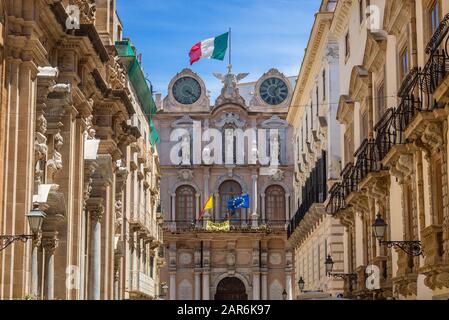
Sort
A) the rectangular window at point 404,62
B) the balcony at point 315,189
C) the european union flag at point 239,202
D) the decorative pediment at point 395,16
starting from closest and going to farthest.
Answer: the decorative pediment at point 395,16
the rectangular window at point 404,62
the balcony at point 315,189
the european union flag at point 239,202

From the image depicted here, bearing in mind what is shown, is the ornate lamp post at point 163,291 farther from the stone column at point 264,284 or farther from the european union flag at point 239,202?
the european union flag at point 239,202

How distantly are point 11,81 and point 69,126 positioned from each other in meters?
6.15

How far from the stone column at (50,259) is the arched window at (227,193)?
47205 mm

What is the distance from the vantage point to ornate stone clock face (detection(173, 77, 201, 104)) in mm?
73062

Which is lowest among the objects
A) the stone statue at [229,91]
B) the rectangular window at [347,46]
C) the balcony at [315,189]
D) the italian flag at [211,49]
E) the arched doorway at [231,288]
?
the arched doorway at [231,288]

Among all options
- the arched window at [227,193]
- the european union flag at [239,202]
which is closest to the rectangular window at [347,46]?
the european union flag at [239,202]

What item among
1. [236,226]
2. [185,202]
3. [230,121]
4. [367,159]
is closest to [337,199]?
[367,159]

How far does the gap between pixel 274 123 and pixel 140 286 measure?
28190 millimetres

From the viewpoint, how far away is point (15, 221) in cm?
2095

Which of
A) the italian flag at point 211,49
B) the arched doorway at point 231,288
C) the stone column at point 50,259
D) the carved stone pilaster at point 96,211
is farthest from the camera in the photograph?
the arched doorway at point 231,288

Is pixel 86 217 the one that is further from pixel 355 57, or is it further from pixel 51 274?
pixel 355 57

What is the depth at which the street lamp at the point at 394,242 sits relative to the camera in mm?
20656

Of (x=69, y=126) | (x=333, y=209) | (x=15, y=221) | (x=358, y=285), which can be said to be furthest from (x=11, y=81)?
(x=333, y=209)

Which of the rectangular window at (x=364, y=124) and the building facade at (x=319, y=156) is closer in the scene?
the rectangular window at (x=364, y=124)
